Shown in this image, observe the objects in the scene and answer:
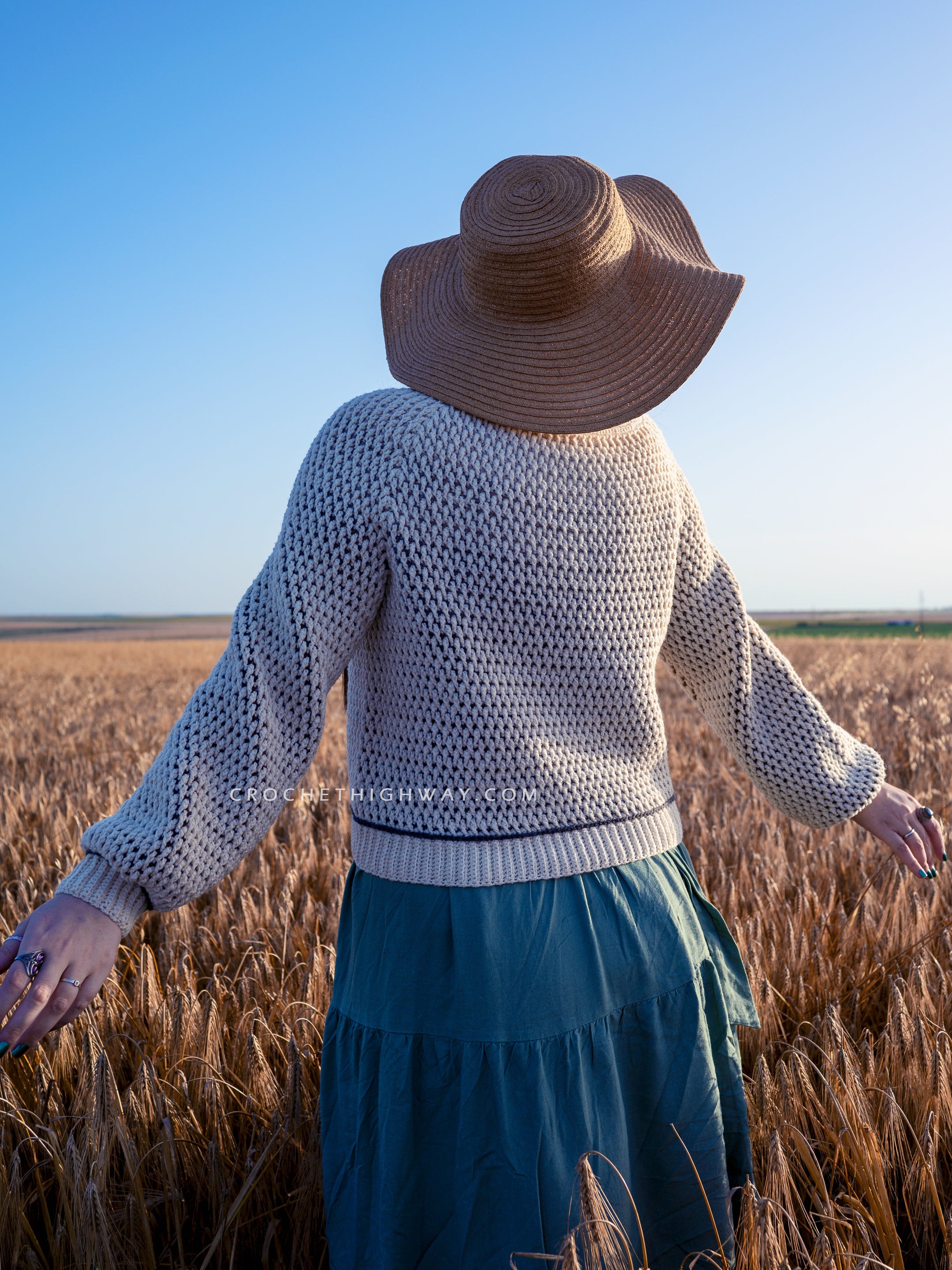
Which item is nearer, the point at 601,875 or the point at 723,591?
the point at 601,875

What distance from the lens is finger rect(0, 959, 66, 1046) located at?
0.80m

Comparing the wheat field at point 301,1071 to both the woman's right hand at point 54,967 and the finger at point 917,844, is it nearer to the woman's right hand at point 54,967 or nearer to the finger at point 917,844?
the finger at point 917,844

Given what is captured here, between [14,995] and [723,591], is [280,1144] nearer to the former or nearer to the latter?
[14,995]

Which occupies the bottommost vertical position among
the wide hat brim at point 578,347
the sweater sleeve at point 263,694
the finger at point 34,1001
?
the finger at point 34,1001

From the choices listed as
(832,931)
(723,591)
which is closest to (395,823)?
(723,591)

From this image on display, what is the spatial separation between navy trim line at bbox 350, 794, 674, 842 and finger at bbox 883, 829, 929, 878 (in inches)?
19.5

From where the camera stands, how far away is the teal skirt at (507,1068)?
0.98 m

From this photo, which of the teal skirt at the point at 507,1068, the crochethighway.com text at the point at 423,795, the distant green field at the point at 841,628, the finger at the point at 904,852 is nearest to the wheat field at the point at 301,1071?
the teal skirt at the point at 507,1068

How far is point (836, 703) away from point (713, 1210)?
5.66m

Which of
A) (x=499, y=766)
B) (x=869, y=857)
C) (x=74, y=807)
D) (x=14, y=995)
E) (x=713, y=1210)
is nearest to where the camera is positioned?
(x=14, y=995)

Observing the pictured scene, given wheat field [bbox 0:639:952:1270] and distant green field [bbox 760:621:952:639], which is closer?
wheat field [bbox 0:639:952:1270]

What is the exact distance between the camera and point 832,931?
220 cm

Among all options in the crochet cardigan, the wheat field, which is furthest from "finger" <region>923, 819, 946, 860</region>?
the crochet cardigan

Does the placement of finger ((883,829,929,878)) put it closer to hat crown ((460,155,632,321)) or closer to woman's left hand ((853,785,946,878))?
woman's left hand ((853,785,946,878))
